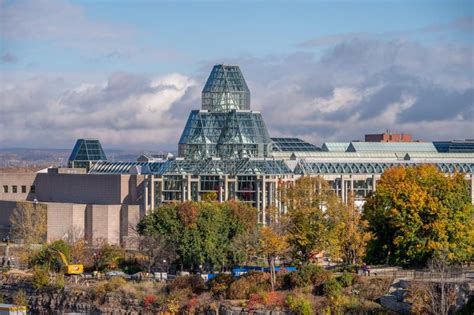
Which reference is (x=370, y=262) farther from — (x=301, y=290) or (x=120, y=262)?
(x=120, y=262)

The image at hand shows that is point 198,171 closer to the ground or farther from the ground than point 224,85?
closer to the ground

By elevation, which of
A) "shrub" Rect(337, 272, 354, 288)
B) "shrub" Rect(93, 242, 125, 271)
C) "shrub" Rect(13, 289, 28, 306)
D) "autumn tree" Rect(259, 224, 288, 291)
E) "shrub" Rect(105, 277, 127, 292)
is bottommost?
"shrub" Rect(13, 289, 28, 306)

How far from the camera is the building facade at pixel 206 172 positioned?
425ft

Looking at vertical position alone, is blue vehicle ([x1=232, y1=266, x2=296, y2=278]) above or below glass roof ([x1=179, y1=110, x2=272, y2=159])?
below

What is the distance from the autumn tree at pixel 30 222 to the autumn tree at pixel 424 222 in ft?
158

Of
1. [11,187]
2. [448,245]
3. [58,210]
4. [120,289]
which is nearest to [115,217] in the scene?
[58,210]

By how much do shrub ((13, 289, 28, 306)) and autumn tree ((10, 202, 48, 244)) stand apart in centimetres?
3106

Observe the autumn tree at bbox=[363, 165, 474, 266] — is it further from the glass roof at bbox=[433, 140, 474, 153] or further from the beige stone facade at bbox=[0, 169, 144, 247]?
the glass roof at bbox=[433, 140, 474, 153]

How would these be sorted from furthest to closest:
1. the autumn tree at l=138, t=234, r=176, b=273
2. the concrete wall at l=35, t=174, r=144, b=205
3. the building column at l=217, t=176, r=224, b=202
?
the concrete wall at l=35, t=174, r=144, b=205
the building column at l=217, t=176, r=224, b=202
the autumn tree at l=138, t=234, r=176, b=273

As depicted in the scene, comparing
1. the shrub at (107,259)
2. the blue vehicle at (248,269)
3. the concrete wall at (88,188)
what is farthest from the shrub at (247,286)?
the concrete wall at (88,188)

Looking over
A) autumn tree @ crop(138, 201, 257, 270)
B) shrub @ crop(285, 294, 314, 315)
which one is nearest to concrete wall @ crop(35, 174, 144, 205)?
autumn tree @ crop(138, 201, 257, 270)

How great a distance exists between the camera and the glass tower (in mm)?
140000

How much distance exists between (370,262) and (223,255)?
1341 centimetres

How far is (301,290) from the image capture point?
7788 cm
